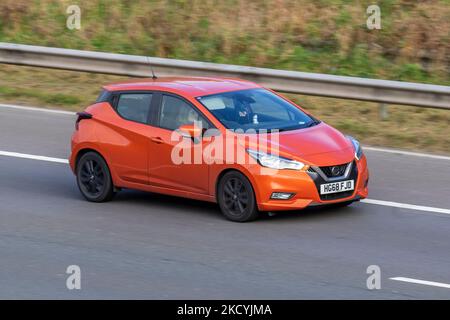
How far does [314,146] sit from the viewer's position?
1193cm

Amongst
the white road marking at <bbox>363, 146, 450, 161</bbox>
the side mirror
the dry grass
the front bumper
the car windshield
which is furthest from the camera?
the dry grass

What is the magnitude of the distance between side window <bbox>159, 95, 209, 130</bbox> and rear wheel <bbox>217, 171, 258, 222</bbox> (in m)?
0.79

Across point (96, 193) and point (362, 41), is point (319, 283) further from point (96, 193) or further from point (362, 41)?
point (362, 41)

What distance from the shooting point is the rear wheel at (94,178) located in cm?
1292

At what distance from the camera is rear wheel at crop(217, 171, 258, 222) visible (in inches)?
460

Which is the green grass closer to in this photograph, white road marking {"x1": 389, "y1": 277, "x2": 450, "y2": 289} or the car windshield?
the car windshield

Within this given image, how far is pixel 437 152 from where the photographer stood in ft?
50.9

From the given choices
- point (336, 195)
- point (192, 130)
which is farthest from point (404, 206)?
point (192, 130)

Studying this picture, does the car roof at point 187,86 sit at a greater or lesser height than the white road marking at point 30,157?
greater

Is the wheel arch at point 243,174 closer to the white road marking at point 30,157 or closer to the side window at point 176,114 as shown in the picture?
the side window at point 176,114

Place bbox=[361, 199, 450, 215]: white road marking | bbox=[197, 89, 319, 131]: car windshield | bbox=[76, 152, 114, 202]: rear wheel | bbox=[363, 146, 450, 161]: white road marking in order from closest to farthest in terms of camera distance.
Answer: bbox=[197, 89, 319, 131]: car windshield
bbox=[361, 199, 450, 215]: white road marking
bbox=[76, 152, 114, 202]: rear wheel
bbox=[363, 146, 450, 161]: white road marking

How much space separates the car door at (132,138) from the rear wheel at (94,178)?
201 millimetres

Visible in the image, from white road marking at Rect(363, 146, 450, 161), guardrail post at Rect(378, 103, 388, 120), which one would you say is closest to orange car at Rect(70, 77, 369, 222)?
white road marking at Rect(363, 146, 450, 161)

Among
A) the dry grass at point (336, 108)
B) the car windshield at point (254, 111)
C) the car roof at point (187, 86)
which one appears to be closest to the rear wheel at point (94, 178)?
the car roof at point (187, 86)
